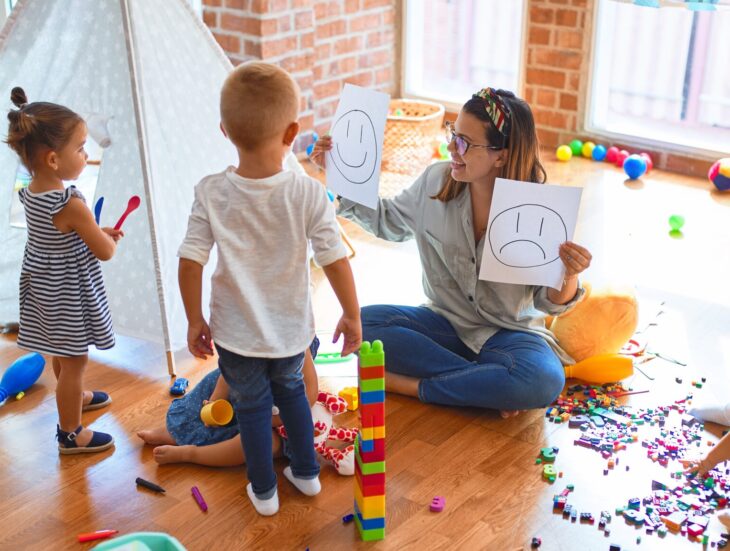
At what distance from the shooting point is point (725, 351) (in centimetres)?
245

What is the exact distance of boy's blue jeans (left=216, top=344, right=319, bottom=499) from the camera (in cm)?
173

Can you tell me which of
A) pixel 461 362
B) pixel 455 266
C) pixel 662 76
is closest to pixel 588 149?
pixel 662 76

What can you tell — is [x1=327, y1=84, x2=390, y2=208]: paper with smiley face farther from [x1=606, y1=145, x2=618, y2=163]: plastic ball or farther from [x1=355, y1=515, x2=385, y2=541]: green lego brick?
[x1=606, y1=145, x2=618, y2=163]: plastic ball

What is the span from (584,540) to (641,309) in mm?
1072

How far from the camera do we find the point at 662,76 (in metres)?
3.93

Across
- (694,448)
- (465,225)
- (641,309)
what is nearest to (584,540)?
(694,448)

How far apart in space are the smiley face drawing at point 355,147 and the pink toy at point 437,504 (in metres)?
0.67

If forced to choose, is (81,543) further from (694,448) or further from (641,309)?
(641,309)

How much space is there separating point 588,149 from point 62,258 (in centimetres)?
260

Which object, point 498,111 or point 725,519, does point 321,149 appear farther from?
point 725,519

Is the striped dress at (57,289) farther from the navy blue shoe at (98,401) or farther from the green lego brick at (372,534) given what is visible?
the green lego brick at (372,534)

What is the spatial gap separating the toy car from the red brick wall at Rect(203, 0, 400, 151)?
1.80m

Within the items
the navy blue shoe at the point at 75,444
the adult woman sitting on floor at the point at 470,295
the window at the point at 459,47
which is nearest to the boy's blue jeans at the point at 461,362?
the adult woman sitting on floor at the point at 470,295

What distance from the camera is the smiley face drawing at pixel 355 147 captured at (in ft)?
6.67
